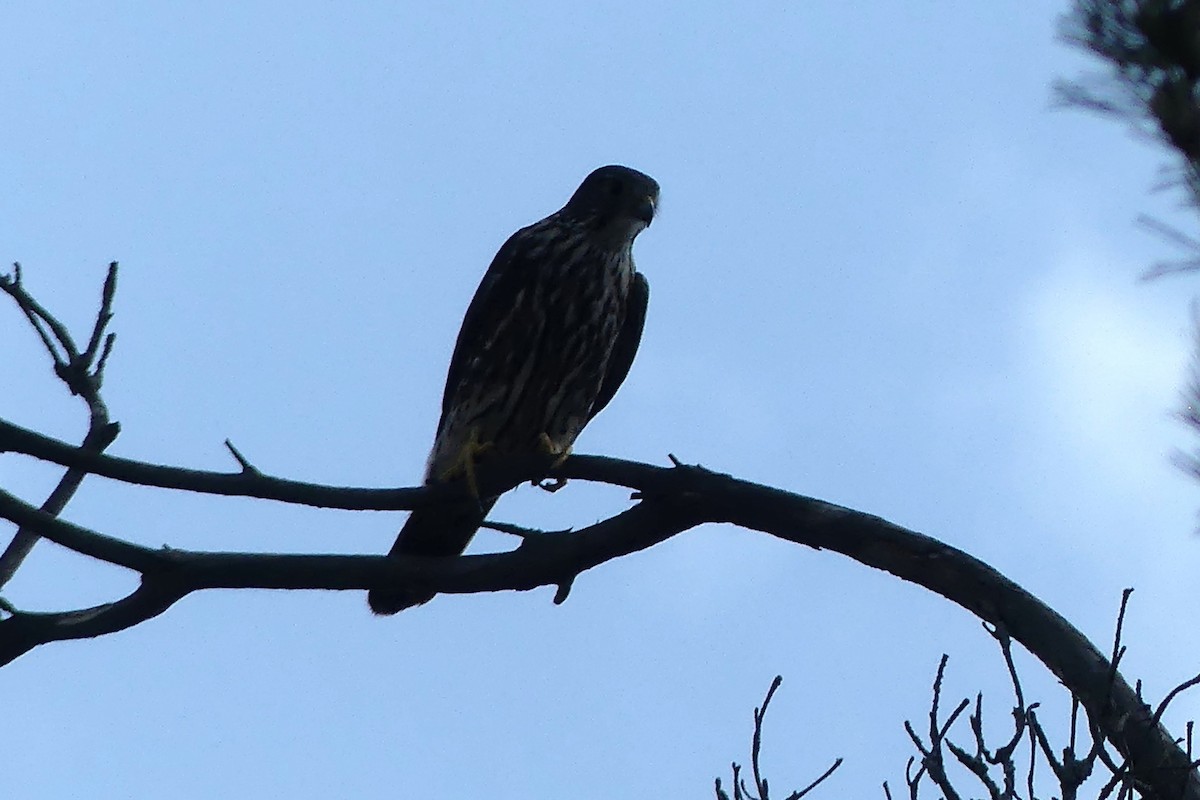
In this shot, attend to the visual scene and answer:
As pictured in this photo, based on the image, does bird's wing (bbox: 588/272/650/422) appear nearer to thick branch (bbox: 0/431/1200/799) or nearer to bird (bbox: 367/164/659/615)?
bird (bbox: 367/164/659/615)

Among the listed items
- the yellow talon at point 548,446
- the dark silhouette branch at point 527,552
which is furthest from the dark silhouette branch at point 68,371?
the yellow talon at point 548,446

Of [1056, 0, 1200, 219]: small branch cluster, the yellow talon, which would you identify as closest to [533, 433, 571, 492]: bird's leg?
the yellow talon

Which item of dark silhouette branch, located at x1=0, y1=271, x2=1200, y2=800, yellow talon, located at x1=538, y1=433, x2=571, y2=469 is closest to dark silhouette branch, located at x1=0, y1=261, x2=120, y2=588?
dark silhouette branch, located at x1=0, y1=271, x2=1200, y2=800

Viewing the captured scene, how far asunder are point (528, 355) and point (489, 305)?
0.23 meters

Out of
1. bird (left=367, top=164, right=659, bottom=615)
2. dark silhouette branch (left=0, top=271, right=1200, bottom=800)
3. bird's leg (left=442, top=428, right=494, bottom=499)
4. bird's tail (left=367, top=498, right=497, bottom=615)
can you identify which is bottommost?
dark silhouette branch (left=0, top=271, right=1200, bottom=800)

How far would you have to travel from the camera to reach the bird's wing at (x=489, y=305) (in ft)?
16.1

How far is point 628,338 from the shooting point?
520cm

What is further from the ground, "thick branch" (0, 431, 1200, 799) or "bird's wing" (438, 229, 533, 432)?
"bird's wing" (438, 229, 533, 432)

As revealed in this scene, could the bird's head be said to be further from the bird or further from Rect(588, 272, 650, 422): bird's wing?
Rect(588, 272, 650, 422): bird's wing

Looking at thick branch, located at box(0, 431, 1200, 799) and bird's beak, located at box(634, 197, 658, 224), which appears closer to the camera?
thick branch, located at box(0, 431, 1200, 799)

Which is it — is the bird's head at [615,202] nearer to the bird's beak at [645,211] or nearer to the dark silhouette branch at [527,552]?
the bird's beak at [645,211]

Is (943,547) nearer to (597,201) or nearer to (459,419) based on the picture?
(459,419)

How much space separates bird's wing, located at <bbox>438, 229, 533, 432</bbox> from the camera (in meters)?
4.92

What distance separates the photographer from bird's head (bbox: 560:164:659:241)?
515 cm
